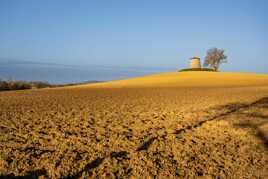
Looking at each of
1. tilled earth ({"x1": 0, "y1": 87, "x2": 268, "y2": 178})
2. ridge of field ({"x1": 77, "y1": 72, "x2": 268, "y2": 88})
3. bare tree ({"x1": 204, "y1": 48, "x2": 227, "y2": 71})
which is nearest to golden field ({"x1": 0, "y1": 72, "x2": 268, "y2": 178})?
tilled earth ({"x1": 0, "y1": 87, "x2": 268, "y2": 178})

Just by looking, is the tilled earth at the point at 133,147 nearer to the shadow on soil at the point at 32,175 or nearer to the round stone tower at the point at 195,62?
the shadow on soil at the point at 32,175

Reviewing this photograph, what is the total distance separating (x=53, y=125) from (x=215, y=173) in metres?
5.53

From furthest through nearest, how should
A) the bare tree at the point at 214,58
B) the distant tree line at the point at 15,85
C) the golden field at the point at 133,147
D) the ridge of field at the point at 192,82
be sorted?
the bare tree at the point at 214,58 < the ridge of field at the point at 192,82 < the distant tree line at the point at 15,85 < the golden field at the point at 133,147

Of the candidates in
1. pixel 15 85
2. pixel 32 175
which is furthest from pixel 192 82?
pixel 32 175

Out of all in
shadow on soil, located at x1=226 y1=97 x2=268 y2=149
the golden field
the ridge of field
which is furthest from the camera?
the ridge of field

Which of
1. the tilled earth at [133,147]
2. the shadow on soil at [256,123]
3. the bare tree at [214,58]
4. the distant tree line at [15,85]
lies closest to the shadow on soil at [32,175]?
the tilled earth at [133,147]

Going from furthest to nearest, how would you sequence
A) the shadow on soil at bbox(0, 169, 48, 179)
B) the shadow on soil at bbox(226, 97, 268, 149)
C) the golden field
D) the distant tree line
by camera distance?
1. the distant tree line
2. the shadow on soil at bbox(226, 97, 268, 149)
3. the golden field
4. the shadow on soil at bbox(0, 169, 48, 179)

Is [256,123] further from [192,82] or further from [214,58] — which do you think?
[214,58]

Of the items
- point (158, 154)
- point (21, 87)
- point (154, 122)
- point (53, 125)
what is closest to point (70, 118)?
point (53, 125)

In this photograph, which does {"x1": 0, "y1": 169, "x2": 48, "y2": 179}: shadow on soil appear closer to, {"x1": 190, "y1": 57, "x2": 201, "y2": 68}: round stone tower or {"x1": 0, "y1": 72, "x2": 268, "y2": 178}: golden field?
{"x1": 0, "y1": 72, "x2": 268, "y2": 178}: golden field

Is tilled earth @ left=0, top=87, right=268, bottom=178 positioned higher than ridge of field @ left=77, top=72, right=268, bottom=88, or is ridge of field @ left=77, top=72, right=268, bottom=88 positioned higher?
ridge of field @ left=77, top=72, right=268, bottom=88

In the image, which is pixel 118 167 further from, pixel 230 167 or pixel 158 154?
pixel 230 167

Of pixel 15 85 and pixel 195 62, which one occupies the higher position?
pixel 195 62

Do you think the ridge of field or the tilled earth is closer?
the tilled earth
